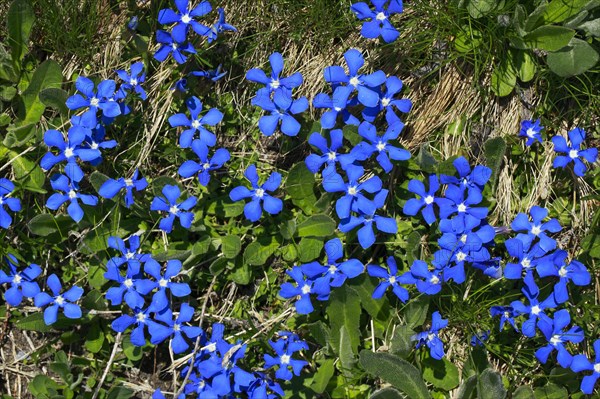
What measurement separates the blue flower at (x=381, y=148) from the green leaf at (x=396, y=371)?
39.1 inches

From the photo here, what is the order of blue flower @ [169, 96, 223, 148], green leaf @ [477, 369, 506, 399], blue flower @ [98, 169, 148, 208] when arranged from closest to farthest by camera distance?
green leaf @ [477, 369, 506, 399], blue flower @ [98, 169, 148, 208], blue flower @ [169, 96, 223, 148]

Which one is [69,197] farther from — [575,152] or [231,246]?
[575,152]

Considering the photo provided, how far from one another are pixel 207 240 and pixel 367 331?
1.03m

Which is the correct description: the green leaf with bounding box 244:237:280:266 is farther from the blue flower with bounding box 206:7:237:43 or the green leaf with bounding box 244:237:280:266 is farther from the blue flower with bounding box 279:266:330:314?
the blue flower with bounding box 206:7:237:43

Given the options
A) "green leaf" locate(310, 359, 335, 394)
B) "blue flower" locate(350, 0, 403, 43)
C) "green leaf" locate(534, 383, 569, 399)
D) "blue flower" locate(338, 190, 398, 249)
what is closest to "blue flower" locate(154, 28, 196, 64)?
"blue flower" locate(350, 0, 403, 43)

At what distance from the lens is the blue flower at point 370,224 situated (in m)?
4.28

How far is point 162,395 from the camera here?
13.6ft

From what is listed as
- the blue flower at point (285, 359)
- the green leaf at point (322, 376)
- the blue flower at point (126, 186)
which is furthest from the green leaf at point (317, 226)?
the blue flower at point (126, 186)

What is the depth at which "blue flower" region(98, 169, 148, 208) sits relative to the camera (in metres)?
4.28

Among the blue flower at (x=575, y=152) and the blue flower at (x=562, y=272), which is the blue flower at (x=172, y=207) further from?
the blue flower at (x=575, y=152)

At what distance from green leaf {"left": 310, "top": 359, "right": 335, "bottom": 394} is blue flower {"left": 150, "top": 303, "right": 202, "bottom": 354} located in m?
0.67

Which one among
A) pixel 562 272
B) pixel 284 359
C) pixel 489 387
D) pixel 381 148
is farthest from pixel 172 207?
pixel 562 272

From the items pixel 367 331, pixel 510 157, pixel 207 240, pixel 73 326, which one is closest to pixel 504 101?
pixel 510 157

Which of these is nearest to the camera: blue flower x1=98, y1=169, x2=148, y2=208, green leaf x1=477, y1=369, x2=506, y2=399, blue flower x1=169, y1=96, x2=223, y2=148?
green leaf x1=477, y1=369, x2=506, y2=399
